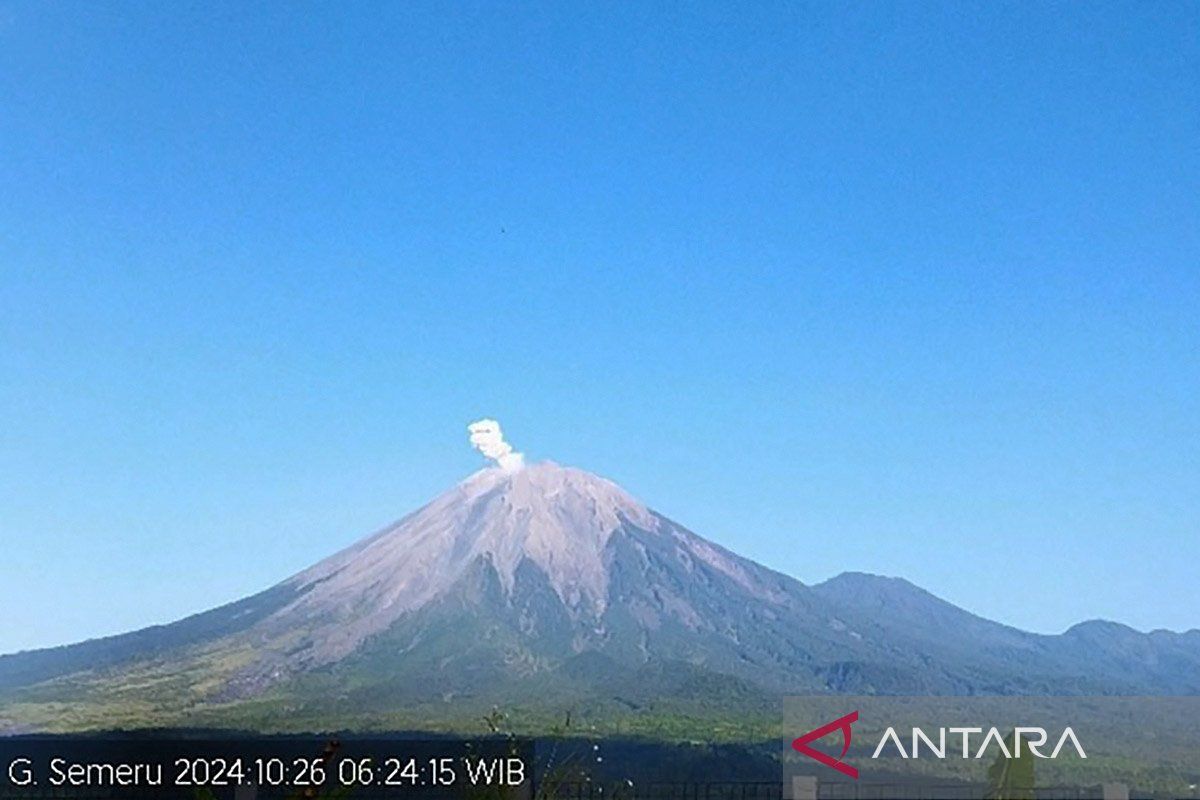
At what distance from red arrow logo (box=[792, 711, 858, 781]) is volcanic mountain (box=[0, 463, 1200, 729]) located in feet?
46.7

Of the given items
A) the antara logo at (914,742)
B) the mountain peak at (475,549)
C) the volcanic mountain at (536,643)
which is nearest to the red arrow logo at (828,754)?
the antara logo at (914,742)

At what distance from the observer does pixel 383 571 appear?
1064 inches

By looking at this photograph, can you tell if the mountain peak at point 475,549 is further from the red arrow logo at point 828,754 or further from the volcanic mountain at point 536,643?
the red arrow logo at point 828,754

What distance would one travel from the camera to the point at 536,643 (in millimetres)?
25703

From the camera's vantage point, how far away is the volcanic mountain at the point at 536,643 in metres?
22.0

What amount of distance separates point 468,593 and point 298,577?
9.61 ft

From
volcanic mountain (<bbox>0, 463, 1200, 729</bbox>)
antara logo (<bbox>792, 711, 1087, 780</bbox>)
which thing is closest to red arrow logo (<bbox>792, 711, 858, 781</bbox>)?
antara logo (<bbox>792, 711, 1087, 780</bbox>)

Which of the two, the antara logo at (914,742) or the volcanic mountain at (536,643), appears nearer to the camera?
the antara logo at (914,742)

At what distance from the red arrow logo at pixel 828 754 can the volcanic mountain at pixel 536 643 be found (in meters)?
14.2

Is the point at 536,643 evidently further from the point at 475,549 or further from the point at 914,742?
the point at 914,742

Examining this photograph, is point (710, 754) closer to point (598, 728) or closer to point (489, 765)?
point (598, 728)

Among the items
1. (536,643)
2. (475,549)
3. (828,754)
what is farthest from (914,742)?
(475,549)

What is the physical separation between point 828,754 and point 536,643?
21.8m

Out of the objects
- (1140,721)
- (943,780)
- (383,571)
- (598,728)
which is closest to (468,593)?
(383,571)
